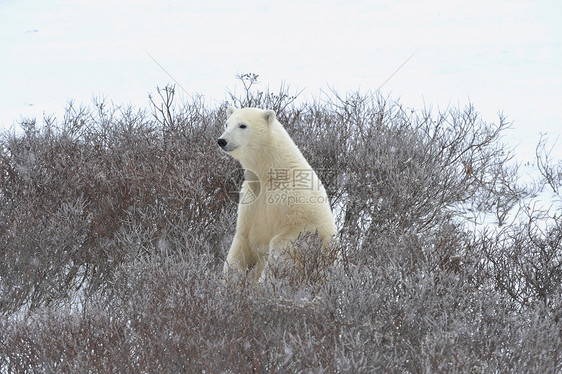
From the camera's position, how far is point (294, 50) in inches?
958

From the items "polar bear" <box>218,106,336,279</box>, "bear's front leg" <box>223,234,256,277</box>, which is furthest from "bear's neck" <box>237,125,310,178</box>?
"bear's front leg" <box>223,234,256,277</box>

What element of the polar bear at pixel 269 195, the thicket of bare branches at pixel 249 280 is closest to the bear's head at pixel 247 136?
the polar bear at pixel 269 195

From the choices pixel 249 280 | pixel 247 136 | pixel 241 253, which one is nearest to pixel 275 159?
pixel 247 136

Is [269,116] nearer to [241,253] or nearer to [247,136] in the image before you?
[247,136]

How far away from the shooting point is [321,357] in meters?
2.37

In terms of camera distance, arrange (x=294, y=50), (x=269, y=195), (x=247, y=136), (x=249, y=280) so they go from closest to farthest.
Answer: (x=249, y=280) → (x=269, y=195) → (x=247, y=136) → (x=294, y=50)

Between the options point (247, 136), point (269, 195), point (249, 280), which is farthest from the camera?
point (247, 136)

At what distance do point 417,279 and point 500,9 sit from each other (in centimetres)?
2693

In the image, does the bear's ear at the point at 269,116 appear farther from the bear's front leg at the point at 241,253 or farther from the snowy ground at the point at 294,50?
the snowy ground at the point at 294,50

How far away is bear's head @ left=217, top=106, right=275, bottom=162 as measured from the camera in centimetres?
346

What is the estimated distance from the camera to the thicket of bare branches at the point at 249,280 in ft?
8.14

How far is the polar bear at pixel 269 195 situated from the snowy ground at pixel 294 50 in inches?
337

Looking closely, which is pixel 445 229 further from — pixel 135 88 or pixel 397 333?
pixel 135 88

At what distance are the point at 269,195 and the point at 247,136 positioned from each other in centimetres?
37
